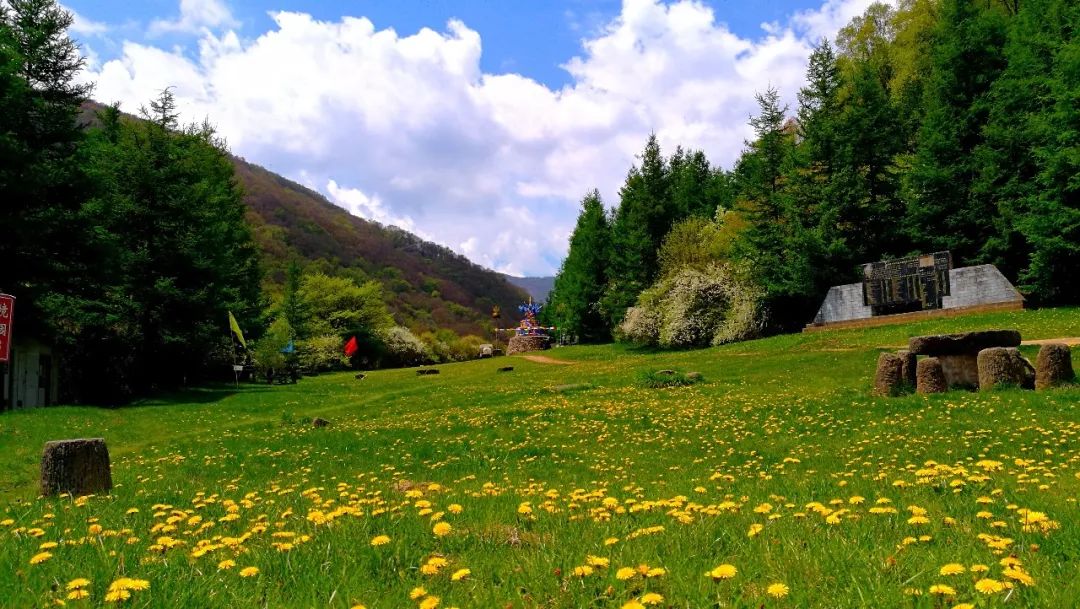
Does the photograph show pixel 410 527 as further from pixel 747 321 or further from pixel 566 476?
pixel 747 321

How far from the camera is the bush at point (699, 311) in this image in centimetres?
4644

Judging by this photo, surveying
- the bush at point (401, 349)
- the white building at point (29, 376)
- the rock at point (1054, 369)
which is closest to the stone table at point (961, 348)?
the rock at point (1054, 369)

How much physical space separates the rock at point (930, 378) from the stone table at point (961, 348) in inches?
57.3

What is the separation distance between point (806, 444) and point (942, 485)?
6.19 m

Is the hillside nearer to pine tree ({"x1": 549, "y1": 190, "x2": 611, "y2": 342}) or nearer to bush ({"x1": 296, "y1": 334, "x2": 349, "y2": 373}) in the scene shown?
bush ({"x1": 296, "y1": 334, "x2": 349, "y2": 373})

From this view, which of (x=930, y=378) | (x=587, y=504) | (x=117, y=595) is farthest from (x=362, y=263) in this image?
(x=117, y=595)

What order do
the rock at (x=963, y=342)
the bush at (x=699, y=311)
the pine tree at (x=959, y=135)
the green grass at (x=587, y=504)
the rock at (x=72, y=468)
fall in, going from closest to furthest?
1. the green grass at (x=587, y=504)
2. the rock at (x=72, y=468)
3. the rock at (x=963, y=342)
4. the pine tree at (x=959, y=135)
5. the bush at (x=699, y=311)

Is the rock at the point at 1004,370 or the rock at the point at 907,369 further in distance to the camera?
the rock at the point at 907,369

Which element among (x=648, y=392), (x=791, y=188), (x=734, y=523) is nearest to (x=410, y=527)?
(x=734, y=523)

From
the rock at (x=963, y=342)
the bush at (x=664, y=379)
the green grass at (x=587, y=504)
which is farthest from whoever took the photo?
the bush at (x=664, y=379)

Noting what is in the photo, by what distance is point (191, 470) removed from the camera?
1255cm

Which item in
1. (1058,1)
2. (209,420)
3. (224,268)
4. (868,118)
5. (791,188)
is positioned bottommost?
(209,420)

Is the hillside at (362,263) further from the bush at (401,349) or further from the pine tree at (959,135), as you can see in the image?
the pine tree at (959,135)

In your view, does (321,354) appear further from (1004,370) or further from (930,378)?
(1004,370)
